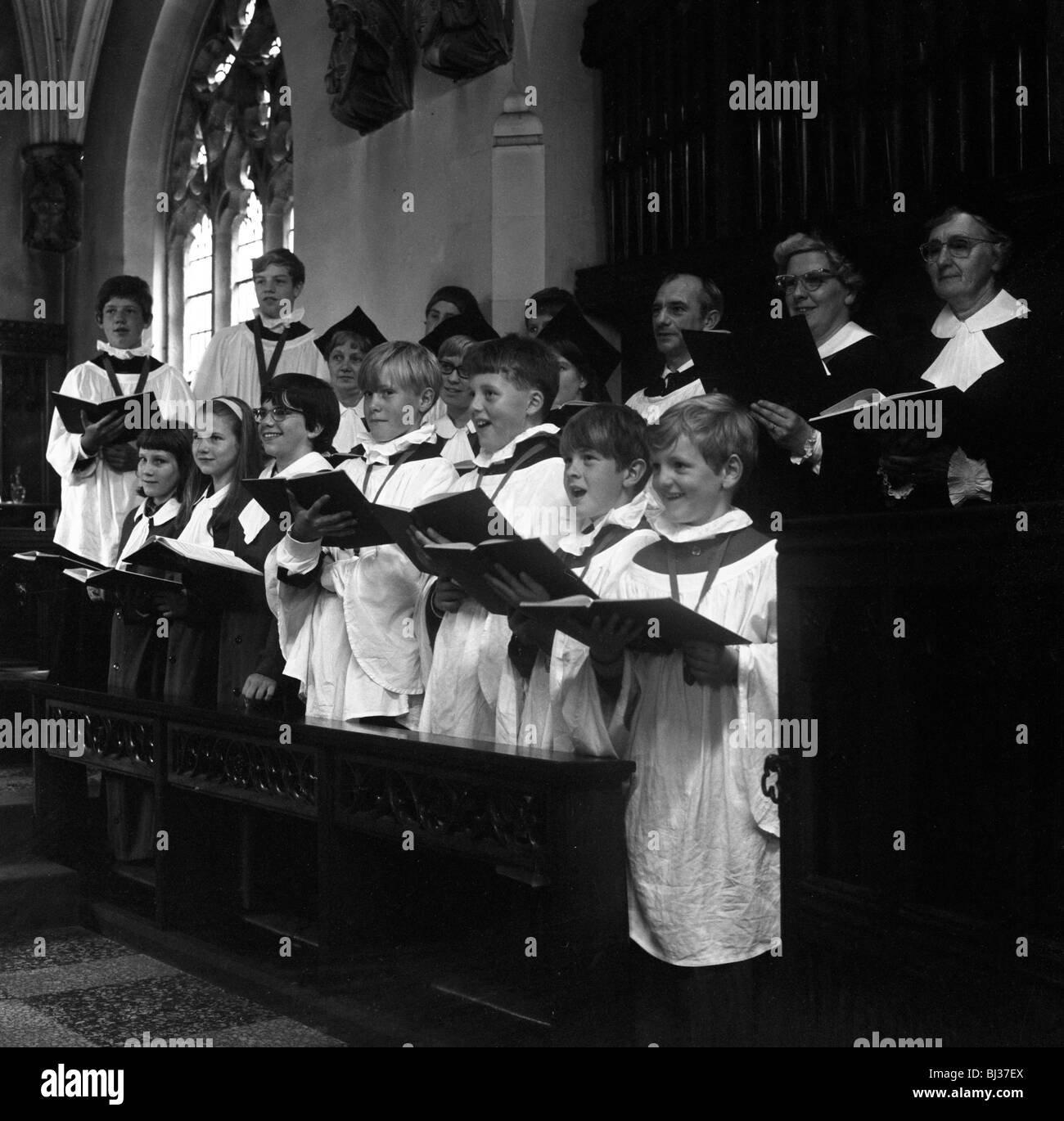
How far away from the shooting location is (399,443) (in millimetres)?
4578

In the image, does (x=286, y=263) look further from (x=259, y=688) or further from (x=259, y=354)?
(x=259, y=688)

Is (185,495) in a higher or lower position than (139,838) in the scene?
higher

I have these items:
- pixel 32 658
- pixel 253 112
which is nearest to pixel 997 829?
pixel 32 658

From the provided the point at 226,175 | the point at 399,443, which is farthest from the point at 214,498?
the point at 226,175

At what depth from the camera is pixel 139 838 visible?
5.15 meters

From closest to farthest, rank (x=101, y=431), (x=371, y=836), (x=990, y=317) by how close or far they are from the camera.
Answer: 1. (x=371, y=836)
2. (x=990, y=317)
3. (x=101, y=431)

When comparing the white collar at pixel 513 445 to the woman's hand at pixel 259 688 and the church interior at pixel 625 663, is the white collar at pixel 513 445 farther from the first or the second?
the woman's hand at pixel 259 688

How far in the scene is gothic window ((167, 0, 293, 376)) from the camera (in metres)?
10.1

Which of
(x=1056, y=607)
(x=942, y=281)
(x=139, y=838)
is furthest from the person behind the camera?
(x=139, y=838)

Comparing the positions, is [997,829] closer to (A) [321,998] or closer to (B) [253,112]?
(A) [321,998]

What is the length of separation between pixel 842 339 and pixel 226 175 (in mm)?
7203

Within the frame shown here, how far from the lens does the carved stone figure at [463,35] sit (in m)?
6.88
